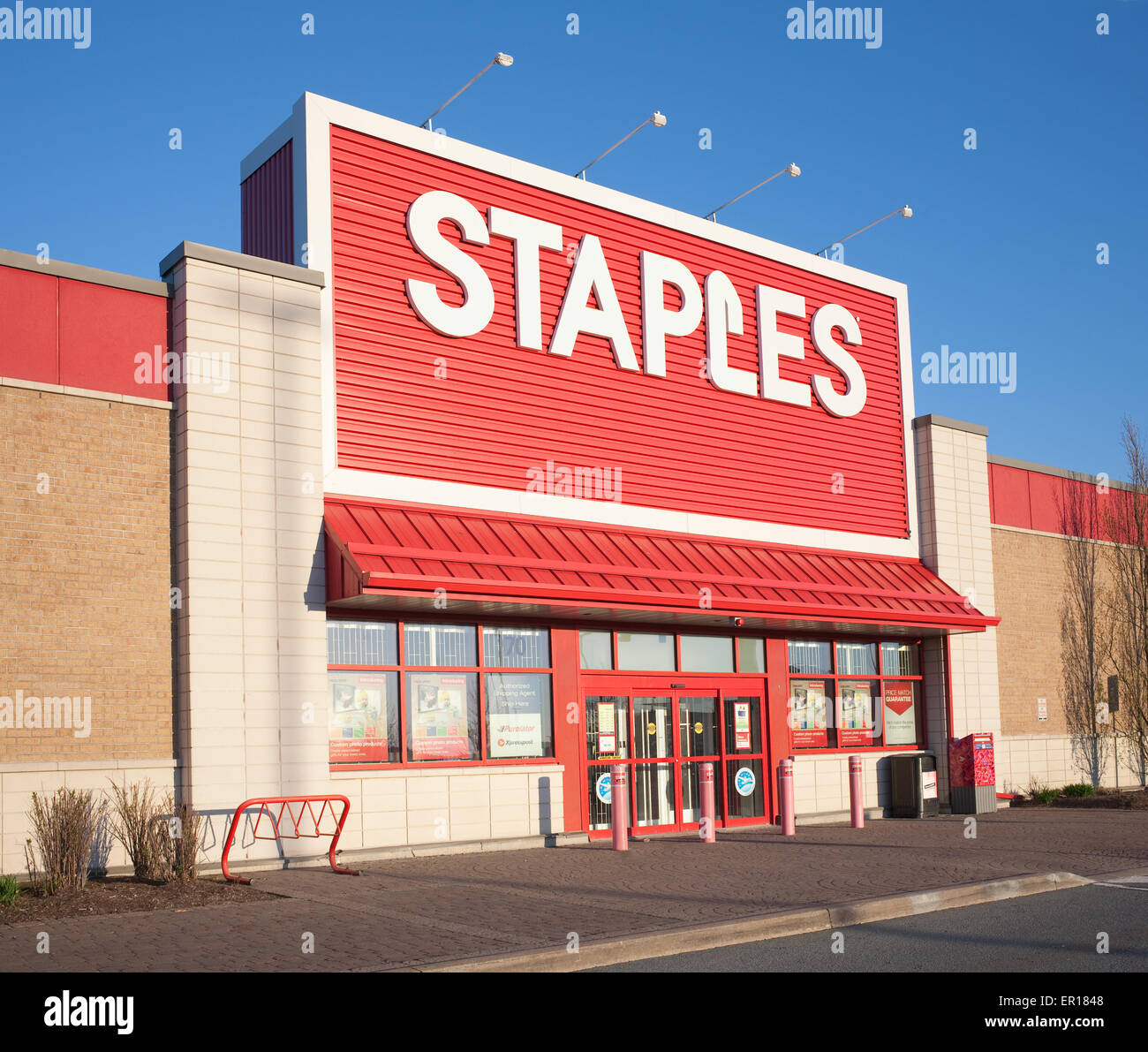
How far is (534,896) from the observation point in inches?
459

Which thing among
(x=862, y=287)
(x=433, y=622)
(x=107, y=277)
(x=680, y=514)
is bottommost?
(x=433, y=622)

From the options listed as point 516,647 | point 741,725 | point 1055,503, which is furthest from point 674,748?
point 1055,503

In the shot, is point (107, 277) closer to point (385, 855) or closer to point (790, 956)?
point (385, 855)

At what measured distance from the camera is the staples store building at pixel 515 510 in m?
14.4

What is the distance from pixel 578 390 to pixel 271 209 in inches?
201

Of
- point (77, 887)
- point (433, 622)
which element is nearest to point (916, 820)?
point (433, 622)

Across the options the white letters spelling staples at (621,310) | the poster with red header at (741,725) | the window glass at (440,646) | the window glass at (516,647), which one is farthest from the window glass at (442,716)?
the poster with red header at (741,725)

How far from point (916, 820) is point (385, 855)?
32.8ft

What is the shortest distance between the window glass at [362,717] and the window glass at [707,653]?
5.29 metres

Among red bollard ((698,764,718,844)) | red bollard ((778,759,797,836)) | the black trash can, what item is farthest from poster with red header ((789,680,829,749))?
red bollard ((698,764,718,844))

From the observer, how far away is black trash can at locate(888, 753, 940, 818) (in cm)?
2142

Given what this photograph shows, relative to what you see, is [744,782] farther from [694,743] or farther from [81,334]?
[81,334]

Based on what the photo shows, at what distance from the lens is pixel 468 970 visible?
8.12 meters
